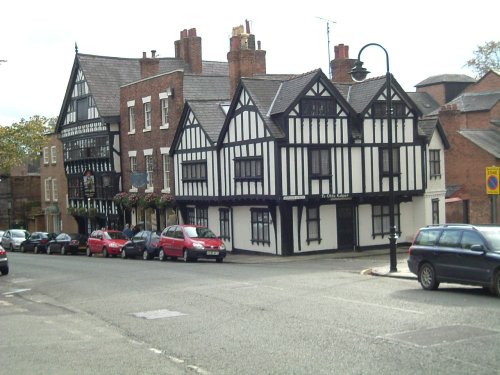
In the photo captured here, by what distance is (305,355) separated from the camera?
375 inches

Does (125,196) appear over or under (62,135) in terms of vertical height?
under

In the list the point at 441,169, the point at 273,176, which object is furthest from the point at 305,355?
the point at 441,169

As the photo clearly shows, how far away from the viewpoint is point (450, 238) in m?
16.1

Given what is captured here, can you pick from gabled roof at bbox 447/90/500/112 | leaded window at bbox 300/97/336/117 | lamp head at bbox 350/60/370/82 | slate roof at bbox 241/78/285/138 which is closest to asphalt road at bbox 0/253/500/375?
lamp head at bbox 350/60/370/82

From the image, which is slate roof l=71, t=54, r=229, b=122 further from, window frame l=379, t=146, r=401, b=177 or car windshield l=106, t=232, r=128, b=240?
window frame l=379, t=146, r=401, b=177

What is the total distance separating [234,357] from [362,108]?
79.0 feet

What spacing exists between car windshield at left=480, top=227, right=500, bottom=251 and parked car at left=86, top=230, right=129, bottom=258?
24620 mm

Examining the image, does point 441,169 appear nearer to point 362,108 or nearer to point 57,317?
point 362,108

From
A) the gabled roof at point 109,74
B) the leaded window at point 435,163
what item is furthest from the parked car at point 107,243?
the leaded window at point 435,163

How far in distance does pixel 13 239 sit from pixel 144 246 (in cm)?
2058

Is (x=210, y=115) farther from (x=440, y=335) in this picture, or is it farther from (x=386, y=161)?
(x=440, y=335)

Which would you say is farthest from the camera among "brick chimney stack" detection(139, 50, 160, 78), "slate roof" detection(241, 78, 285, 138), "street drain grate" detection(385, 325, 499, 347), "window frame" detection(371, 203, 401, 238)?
"brick chimney stack" detection(139, 50, 160, 78)

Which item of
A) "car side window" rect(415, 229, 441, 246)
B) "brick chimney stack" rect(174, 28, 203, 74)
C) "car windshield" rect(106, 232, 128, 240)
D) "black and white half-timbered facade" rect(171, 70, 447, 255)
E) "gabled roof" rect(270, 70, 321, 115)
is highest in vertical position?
"brick chimney stack" rect(174, 28, 203, 74)

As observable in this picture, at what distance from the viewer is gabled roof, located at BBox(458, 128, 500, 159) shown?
4193cm
